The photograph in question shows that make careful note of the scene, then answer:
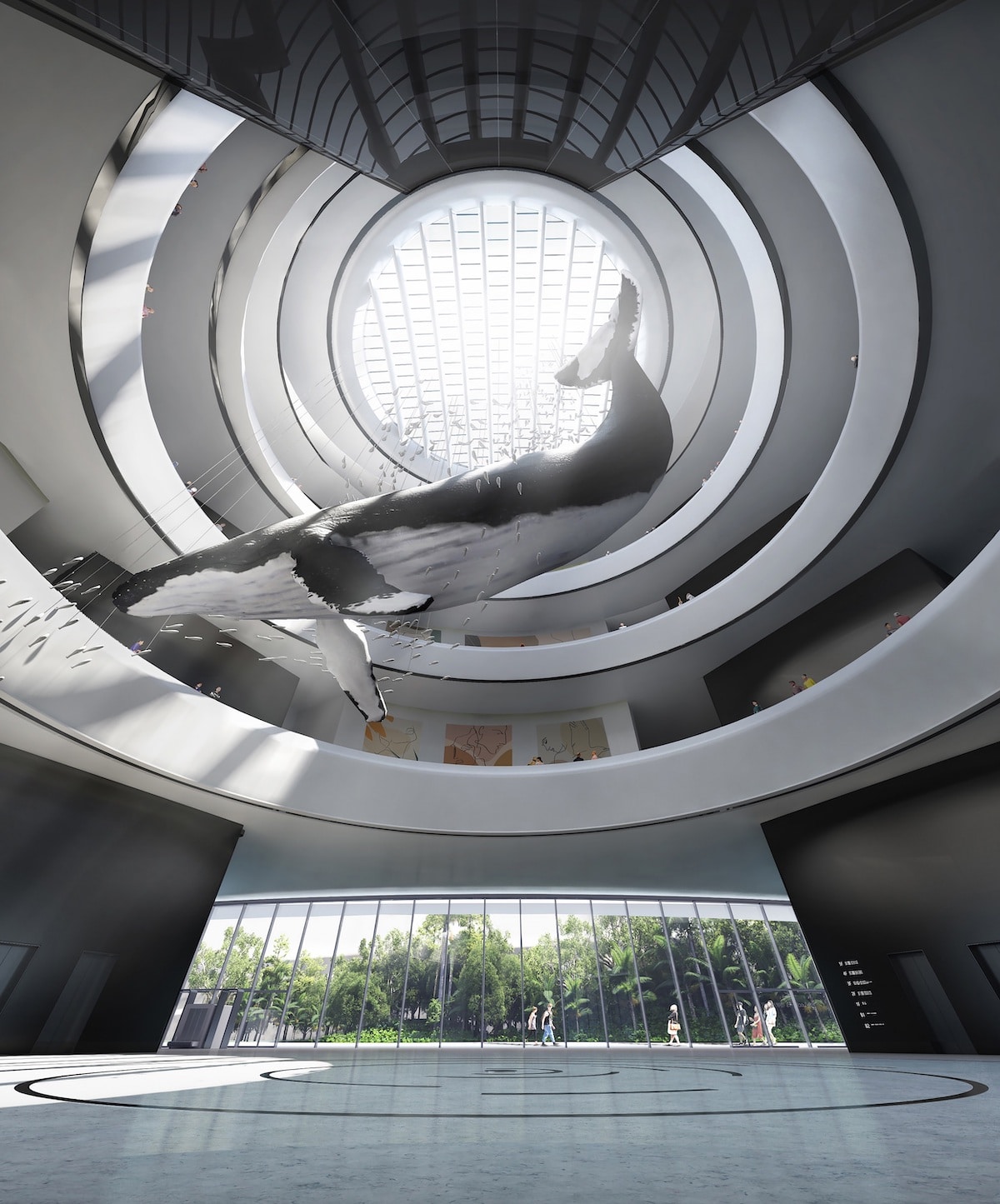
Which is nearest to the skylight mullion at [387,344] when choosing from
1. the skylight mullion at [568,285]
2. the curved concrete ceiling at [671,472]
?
the curved concrete ceiling at [671,472]

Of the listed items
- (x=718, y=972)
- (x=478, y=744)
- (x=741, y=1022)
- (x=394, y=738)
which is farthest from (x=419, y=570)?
(x=741, y=1022)

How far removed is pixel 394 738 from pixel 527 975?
7.69m

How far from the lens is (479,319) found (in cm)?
1830

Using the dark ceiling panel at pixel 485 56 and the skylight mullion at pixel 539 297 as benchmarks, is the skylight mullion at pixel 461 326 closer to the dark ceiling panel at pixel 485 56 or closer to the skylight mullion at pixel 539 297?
the skylight mullion at pixel 539 297

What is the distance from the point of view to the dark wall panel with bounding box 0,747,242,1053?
9.05m

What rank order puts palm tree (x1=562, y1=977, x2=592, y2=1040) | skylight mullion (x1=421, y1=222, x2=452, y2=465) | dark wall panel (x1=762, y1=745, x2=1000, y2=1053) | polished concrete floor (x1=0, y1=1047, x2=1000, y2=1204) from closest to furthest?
polished concrete floor (x1=0, y1=1047, x2=1000, y2=1204), dark wall panel (x1=762, y1=745, x2=1000, y2=1053), skylight mullion (x1=421, y1=222, x2=452, y2=465), palm tree (x1=562, y1=977, x2=592, y2=1040)

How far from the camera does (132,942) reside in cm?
1044

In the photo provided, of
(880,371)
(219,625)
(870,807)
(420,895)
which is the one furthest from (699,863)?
(219,625)

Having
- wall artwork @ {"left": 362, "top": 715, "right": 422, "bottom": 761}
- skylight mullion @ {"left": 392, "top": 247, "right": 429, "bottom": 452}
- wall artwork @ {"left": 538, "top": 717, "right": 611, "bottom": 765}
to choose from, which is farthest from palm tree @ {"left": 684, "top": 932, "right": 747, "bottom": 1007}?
skylight mullion @ {"left": 392, "top": 247, "right": 429, "bottom": 452}

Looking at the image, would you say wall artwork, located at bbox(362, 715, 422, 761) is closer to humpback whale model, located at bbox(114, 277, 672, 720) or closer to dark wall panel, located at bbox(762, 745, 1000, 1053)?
dark wall panel, located at bbox(762, 745, 1000, 1053)

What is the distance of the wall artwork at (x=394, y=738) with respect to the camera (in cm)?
1608

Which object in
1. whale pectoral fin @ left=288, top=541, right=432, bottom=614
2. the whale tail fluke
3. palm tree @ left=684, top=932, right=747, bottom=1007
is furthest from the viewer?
palm tree @ left=684, top=932, right=747, bottom=1007

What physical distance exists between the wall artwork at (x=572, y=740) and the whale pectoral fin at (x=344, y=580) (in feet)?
37.8

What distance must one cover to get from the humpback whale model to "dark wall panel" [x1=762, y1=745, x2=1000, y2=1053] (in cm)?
820
